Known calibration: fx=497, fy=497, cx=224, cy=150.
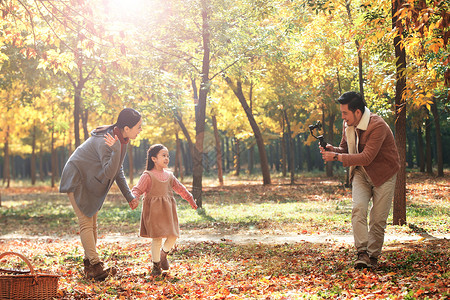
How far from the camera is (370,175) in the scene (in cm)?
627

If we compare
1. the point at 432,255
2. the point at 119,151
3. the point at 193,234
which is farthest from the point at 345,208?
the point at 119,151

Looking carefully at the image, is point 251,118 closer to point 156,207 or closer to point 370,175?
point 156,207

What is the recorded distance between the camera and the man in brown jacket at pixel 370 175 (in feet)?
20.4

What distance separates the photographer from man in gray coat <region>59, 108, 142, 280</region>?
634cm

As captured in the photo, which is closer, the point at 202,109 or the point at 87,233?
the point at 87,233

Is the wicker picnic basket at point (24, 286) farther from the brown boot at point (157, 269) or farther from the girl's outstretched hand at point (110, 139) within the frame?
the brown boot at point (157, 269)

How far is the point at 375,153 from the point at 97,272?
3906mm

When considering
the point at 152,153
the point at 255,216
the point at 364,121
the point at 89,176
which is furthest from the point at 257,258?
the point at 255,216

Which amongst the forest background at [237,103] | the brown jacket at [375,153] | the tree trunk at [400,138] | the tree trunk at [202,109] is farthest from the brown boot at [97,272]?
the tree trunk at [202,109]

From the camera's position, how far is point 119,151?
6.27m

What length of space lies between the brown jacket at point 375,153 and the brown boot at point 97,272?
11.3 feet

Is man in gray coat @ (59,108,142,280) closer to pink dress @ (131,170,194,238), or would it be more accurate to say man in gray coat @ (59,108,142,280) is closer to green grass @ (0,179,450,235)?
pink dress @ (131,170,194,238)

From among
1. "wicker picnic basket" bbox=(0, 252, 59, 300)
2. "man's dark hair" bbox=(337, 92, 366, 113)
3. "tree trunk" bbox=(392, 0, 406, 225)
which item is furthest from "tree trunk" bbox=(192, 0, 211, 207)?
"wicker picnic basket" bbox=(0, 252, 59, 300)

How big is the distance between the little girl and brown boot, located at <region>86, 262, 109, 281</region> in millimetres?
710
